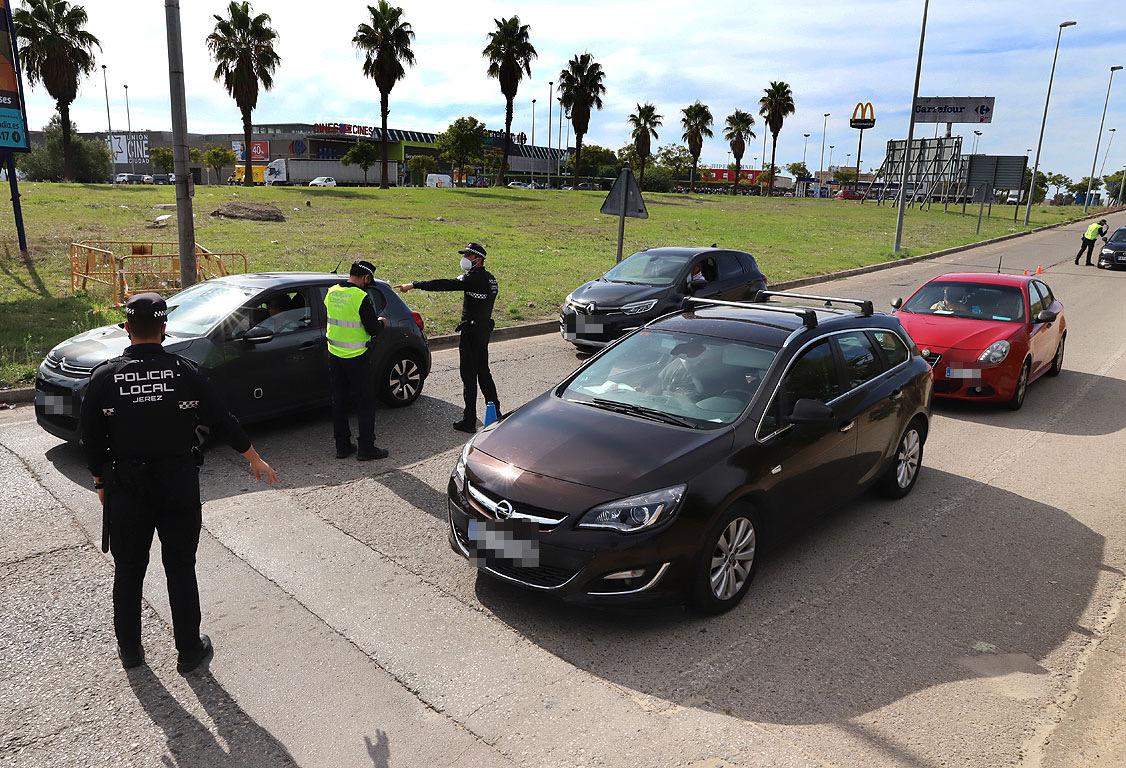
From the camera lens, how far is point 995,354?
909 centimetres

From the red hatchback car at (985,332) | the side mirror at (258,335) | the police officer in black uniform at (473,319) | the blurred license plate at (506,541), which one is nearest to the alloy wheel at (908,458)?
the red hatchback car at (985,332)

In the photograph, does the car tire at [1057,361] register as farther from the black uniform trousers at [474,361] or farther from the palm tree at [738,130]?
the palm tree at [738,130]

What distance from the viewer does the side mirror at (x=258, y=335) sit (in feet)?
24.2

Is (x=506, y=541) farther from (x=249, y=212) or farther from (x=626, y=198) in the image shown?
(x=249, y=212)

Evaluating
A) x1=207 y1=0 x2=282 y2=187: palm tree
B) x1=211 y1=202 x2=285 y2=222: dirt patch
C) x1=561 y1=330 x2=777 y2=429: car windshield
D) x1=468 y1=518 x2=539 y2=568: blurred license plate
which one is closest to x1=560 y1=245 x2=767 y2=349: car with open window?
x1=561 y1=330 x2=777 y2=429: car windshield

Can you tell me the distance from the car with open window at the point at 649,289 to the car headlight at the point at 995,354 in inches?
155

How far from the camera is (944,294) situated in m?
10.3

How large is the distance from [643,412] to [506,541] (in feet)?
4.12

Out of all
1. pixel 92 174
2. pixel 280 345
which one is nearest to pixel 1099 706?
pixel 280 345

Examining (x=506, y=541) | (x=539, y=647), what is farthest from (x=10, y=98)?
(x=539, y=647)

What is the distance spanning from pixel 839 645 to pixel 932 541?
73.1 inches

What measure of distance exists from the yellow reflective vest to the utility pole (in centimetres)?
500

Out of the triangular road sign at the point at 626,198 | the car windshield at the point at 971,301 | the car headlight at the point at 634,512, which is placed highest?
the triangular road sign at the point at 626,198

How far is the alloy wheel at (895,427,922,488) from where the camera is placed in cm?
639
